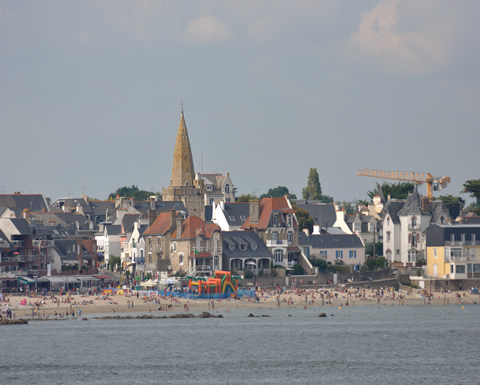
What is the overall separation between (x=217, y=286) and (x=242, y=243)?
1236 cm

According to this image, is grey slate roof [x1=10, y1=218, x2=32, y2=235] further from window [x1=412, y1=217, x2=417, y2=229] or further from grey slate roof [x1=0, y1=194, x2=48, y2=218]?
window [x1=412, y1=217, x2=417, y2=229]

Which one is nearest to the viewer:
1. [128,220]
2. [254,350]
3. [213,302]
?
[254,350]

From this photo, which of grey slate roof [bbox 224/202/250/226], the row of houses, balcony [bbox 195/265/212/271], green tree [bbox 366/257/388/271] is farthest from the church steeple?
balcony [bbox 195/265/212/271]

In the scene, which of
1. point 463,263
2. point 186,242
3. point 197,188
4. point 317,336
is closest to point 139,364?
point 317,336

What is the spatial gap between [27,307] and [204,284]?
19582 millimetres

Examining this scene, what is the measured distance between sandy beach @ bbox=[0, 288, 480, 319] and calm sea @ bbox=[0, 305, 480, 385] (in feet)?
11.4

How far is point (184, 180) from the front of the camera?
643ft

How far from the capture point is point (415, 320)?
364ft

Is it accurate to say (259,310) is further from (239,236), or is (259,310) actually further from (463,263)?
(463,263)

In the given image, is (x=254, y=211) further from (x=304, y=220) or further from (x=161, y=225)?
(x=304, y=220)

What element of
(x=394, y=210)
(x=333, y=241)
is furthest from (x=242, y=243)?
(x=394, y=210)

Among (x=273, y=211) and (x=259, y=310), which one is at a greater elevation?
(x=273, y=211)

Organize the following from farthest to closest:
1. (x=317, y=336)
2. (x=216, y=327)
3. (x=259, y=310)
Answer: (x=259, y=310) → (x=216, y=327) → (x=317, y=336)

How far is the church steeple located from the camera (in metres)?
196
